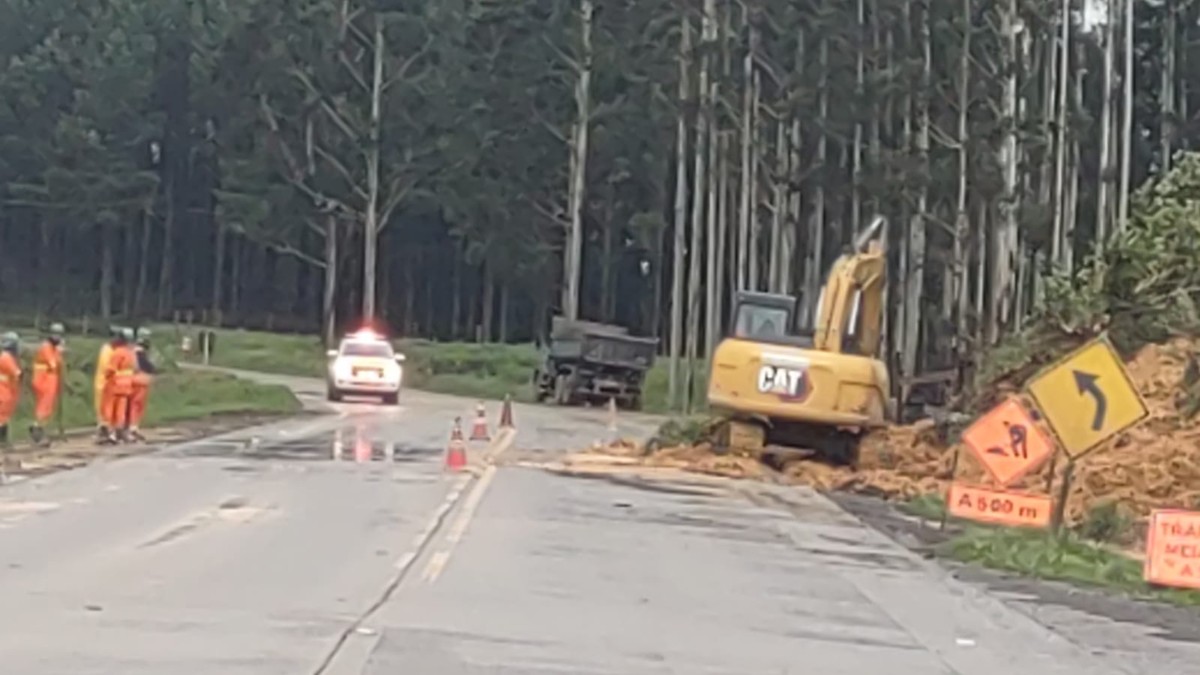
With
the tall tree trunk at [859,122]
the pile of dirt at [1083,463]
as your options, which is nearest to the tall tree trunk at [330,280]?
the tall tree trunk at [859,122]

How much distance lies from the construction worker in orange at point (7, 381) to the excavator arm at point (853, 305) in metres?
11.9

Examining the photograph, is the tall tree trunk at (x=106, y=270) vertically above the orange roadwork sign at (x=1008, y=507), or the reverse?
the tall tree trunk at (x=106, y=270)

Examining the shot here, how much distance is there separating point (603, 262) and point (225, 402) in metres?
43.7

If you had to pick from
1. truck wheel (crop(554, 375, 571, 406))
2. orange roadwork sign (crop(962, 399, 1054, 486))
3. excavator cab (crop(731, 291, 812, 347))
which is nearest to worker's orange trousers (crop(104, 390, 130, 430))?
excavator cab (crop(731, 291, 812, 347))

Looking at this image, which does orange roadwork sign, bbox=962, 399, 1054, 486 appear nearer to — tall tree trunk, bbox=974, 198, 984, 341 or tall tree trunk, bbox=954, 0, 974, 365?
tall tree trunk, bbox=974, 198, 984, 341

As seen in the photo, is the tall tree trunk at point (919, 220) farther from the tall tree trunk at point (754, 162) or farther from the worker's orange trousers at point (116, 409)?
the worker's orange trousers at point (116, 409)

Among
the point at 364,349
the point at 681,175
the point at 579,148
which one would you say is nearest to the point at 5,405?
the point at 364,349

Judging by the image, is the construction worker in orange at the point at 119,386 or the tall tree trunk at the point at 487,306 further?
the tall tree trunk at the point at 487,306

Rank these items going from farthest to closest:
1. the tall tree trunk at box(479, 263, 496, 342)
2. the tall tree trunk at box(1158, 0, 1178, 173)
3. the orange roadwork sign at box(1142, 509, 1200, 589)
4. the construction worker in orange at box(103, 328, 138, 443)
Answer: the tall tree trunk at box(479, 263, 496, 342) < the tall tree trunk at box(1158, 0, 1178, 173) < the construction worker in orange at box(103, 328, 138, 443) < the orange roadwork sign at box(1142, 509, 1200, 589)

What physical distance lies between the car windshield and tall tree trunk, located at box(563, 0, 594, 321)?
20.0 m

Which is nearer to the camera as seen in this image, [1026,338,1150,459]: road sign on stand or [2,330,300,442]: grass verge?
[1026,338,1150,459]: road sign on stand

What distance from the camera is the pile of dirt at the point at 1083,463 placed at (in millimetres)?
30328

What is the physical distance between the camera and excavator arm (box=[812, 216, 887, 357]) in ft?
123

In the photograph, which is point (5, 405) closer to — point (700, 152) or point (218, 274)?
point (700, 152)
